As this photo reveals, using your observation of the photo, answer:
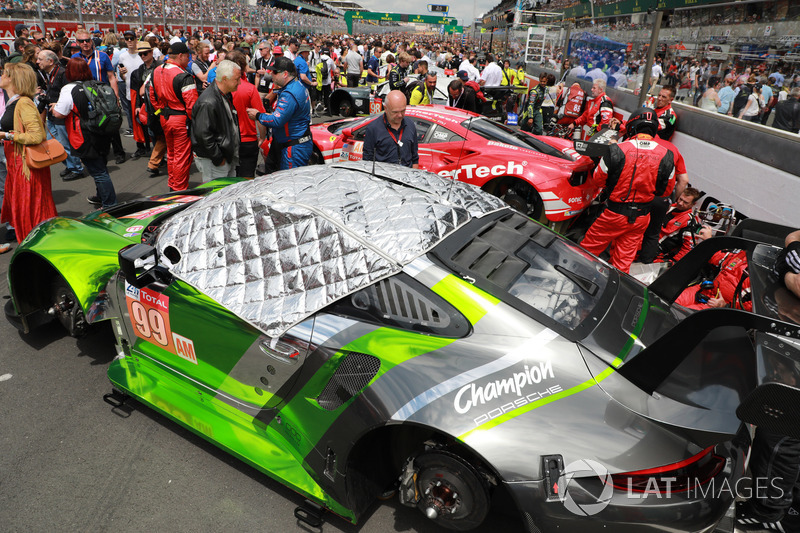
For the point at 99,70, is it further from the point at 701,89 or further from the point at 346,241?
the point at 701,89

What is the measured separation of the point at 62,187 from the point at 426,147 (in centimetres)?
508

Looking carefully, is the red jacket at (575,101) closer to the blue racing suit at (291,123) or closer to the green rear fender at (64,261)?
the blue racing suit at (291,123)

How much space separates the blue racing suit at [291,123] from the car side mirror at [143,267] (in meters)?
3.04

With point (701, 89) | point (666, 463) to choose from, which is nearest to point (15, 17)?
point (701, 89)

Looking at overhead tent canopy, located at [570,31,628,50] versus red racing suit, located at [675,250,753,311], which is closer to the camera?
red racing suit, located at [675,250,753,311]

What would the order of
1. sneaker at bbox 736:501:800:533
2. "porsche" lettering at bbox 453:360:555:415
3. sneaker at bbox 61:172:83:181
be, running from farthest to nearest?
sneaker at bbox 61:172:83:181 → sneaker at bbox 736:501:800:533 → "porsche" lettering at bbox 453:360:555:415

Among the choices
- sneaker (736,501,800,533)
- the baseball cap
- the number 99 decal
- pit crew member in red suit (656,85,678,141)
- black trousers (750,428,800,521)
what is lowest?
sneaker (736,501,800,533)

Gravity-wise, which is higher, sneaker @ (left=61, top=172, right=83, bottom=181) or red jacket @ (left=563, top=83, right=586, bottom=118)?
red jacket @ (left=563, top=83, right=586, bottom=118)

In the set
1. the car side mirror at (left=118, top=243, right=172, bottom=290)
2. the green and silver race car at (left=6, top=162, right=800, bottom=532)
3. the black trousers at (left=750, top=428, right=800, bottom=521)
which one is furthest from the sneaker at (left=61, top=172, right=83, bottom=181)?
the black trousers at (left=750, top=428, right=800, bottom=521)

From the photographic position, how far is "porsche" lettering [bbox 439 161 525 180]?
6.05 meters

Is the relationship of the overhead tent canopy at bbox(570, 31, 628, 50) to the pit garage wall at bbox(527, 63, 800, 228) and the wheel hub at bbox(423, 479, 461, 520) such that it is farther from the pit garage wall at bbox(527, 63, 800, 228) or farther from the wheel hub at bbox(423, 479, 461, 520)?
the wheel hub at bbox(423, 479, 461, 520)

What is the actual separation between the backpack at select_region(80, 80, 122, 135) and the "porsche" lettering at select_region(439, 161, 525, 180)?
12.4 ft

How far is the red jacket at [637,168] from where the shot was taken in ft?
15.3

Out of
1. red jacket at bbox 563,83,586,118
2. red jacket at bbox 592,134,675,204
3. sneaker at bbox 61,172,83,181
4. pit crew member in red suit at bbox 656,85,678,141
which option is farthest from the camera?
red jacket at bbox 563,83,586,118
